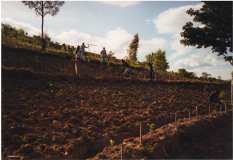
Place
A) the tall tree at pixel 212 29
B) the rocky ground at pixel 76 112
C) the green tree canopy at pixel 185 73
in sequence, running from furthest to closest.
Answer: the green tree canopy at pixel 185 73 → the tall tree at pixel 212 29 → the rocky ground at pixel 76 112

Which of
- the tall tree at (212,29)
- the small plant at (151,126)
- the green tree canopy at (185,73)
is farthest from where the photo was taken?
the green tree canopy at (185,73)

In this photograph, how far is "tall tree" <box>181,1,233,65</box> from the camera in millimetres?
24609

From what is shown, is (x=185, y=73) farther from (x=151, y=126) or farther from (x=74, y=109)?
(x=151, y=126)

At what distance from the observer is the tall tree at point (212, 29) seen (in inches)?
969

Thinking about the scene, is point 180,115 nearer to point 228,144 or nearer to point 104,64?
point 228,144

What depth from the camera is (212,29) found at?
83.4 ft

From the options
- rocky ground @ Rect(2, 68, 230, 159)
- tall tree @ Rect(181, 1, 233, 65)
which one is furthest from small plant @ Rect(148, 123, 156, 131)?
tall tree @ Rect(181, 1, 233, 65)

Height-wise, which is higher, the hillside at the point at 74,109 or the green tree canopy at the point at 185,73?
the green tree canopy at the point at 185,73

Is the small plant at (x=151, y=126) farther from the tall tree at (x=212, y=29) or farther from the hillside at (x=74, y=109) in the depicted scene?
the tall tree at (x=212, y=29)

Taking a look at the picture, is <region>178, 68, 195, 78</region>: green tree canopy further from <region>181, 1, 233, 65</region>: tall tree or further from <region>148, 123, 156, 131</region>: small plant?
<region>148, 123, 156, 131</region>: small plant

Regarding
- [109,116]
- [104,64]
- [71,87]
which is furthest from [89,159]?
[104,64]

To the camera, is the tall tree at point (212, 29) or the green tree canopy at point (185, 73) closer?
the tall tree at point (212, 29)

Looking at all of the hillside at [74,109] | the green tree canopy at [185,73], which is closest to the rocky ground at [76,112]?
the hillside at [74,109]

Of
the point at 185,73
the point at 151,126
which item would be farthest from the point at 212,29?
the point at 185,73
